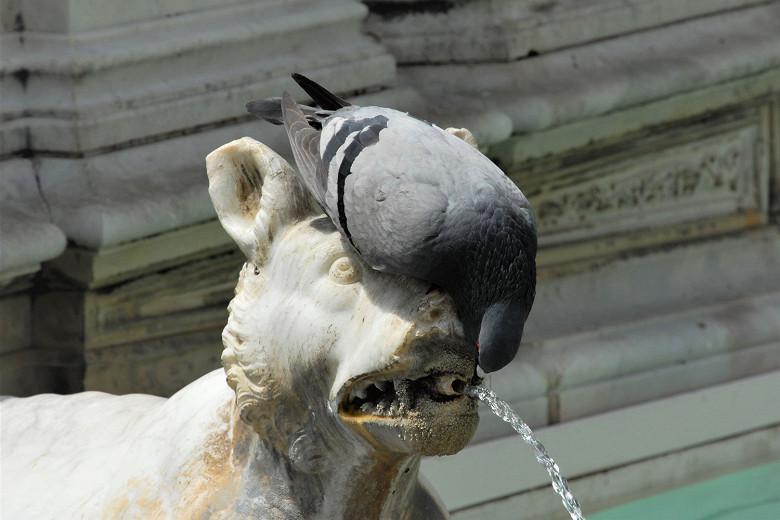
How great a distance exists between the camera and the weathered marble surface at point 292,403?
146 centimetres

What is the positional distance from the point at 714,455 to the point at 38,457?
2.15 metres

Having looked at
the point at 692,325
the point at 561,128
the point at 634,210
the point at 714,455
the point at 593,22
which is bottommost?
the point at 714,455

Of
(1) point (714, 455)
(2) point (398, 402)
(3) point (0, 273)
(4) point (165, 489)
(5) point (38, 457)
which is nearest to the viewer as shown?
(2) point (398, 402)

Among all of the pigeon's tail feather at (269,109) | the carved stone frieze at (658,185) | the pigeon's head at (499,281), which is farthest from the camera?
the carved stone frieze at (658,185)

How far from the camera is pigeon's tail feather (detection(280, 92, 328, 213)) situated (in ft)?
5.12

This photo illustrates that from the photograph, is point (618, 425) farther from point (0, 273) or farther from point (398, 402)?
point (398, 402)

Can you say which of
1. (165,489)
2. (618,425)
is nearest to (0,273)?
(165,489)

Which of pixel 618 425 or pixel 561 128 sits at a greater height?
pixel 561 128

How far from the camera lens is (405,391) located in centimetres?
147

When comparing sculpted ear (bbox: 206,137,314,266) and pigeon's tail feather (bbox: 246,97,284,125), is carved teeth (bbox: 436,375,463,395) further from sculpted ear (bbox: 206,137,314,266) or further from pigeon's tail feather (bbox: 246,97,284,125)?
pigeon's tail feather (bbox: 246,97,284,125)

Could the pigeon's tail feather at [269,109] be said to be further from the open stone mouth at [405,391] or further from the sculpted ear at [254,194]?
the open stone mouth at [405,391]

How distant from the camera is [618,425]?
341 centimetres

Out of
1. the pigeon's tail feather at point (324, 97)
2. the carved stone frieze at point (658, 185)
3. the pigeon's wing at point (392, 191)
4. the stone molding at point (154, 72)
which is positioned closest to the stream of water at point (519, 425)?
the pigeon's wing at point (392, 191)

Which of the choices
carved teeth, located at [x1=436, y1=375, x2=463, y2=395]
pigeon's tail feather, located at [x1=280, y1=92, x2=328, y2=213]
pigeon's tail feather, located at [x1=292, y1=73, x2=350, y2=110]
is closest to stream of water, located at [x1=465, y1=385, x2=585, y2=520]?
carved teeth, located at [x1=436, y1=375, x2=463, y2=395]
